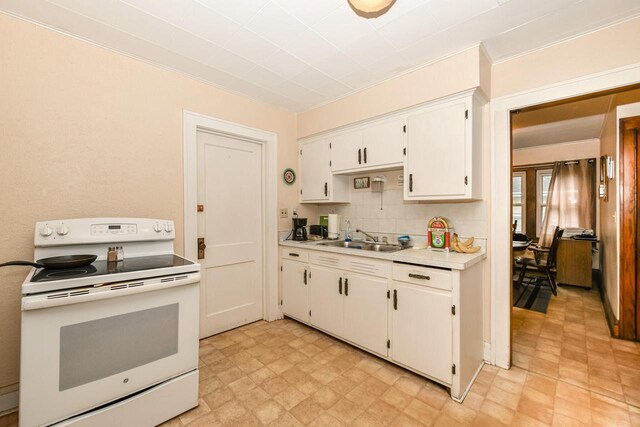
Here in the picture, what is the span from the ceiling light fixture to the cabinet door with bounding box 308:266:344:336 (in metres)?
1.98

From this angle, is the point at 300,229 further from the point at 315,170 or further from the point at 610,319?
the point at 610,319

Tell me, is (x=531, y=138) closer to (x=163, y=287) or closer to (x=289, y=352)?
(x=289, y=352)

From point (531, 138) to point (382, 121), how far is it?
3.84 meters

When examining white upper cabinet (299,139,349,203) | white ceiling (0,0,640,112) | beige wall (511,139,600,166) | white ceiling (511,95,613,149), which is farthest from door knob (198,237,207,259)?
beige wall (511,139,600,166)

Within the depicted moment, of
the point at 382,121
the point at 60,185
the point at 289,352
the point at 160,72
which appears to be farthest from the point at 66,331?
the point at 382,121

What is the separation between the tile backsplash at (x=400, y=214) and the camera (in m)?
2.34

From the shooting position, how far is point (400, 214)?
2.82 m

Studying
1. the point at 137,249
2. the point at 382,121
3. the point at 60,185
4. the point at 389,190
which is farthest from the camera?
the point at 389,190

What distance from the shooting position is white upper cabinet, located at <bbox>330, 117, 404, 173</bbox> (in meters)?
2.48

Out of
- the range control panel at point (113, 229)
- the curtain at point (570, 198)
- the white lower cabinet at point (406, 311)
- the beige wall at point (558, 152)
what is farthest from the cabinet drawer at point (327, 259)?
the curtain at point (570, 198)

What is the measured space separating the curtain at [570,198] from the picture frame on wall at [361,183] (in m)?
4.28

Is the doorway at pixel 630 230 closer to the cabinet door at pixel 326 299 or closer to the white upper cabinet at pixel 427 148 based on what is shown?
the white upper cabinet at pixel 427 148

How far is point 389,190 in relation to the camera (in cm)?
291

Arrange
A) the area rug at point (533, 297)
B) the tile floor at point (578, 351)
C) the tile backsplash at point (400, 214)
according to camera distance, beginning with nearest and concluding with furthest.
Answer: the tile floor at point (578, 351) < the tile backsplash at point (400, 214) < the area rug at point (533, 297)
